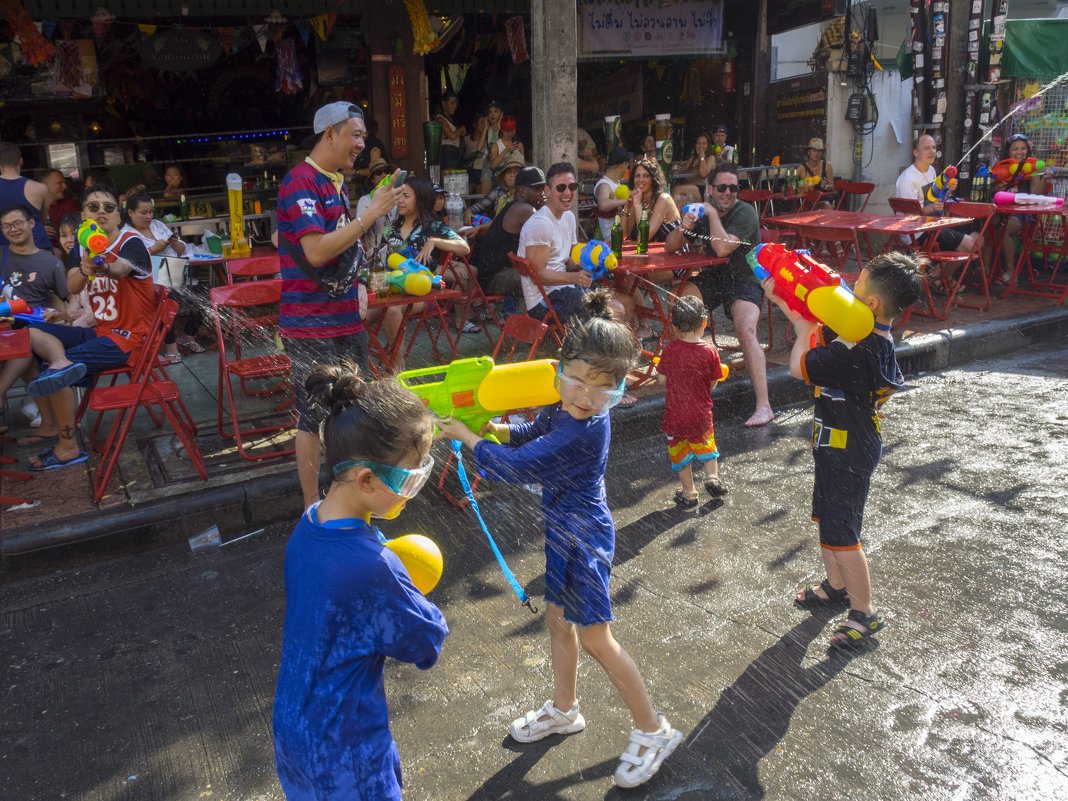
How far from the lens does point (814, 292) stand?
3186mm

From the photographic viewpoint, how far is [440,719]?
3.08m

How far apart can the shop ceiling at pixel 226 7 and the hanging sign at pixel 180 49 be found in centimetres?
40

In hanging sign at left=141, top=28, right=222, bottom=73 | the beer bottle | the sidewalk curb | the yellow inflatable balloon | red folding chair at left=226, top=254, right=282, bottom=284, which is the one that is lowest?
the sidewalk curb

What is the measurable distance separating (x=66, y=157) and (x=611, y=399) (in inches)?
368

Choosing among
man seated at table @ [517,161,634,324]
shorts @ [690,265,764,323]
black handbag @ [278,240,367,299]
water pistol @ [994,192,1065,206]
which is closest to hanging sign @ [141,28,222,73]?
man seated at table @ [517,161,634,324]

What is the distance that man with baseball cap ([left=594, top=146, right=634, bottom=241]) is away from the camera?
757 centimetres

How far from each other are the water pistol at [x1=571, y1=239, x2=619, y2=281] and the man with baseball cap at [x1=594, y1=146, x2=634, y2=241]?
172cm

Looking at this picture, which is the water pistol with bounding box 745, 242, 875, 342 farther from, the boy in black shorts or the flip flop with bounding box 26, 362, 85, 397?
the flip flop with bounding box 26, 362, 85, 397

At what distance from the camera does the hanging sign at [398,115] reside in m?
10.4

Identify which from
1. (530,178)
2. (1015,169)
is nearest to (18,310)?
(530,178)

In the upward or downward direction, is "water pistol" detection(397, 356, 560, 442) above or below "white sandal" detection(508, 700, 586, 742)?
above

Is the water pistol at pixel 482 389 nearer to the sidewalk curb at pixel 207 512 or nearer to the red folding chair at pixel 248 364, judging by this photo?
the sidewalk curb at pixel 207 512

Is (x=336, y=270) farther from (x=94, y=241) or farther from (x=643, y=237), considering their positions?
(x=643, y=237)

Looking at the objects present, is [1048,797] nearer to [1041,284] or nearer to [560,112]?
[560,112]
